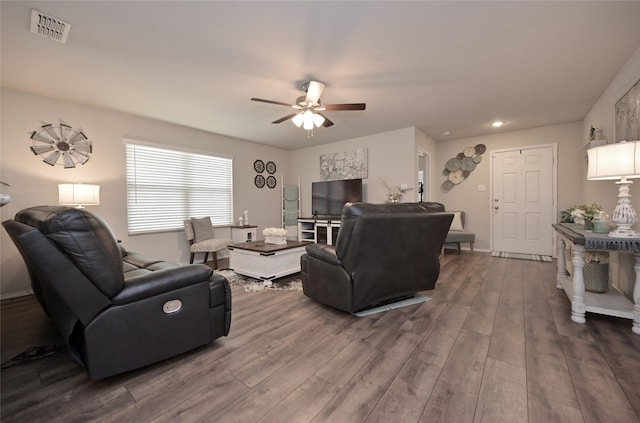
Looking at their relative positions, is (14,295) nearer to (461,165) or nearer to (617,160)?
(617,160)

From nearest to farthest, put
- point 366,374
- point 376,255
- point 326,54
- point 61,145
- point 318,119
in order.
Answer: point 366,374 → point 376,255 → point 326,54 → point 318,119 → point 61,145

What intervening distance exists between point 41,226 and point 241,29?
1.82 metres

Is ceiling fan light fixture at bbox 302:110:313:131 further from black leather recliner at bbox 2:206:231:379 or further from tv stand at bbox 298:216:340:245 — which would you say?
tv stand at bbox 298:216:340:245

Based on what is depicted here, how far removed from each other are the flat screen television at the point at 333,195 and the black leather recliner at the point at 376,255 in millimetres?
2712

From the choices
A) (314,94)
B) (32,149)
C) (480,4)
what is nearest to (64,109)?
(32,149)

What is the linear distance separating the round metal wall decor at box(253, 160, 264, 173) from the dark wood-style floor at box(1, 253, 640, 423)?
152 inches

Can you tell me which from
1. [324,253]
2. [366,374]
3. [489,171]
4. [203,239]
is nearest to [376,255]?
[324,253]

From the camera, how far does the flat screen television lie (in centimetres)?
515

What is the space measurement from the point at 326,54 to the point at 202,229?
3396 mm

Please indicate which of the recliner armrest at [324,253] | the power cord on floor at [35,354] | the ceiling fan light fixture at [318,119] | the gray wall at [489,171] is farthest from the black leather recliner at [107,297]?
the gray wall at [489,171]

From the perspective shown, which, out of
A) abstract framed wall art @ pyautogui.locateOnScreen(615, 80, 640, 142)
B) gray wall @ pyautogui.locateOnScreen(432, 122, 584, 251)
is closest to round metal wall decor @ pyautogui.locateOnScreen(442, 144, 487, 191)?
gray wall @ pyautogui.locateOnScreen(432, 122, 584, 251)

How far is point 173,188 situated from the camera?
443cm

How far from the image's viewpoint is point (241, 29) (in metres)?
2.01

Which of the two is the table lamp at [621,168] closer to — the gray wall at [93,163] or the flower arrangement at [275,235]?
the flower arrangement at [275,235]
